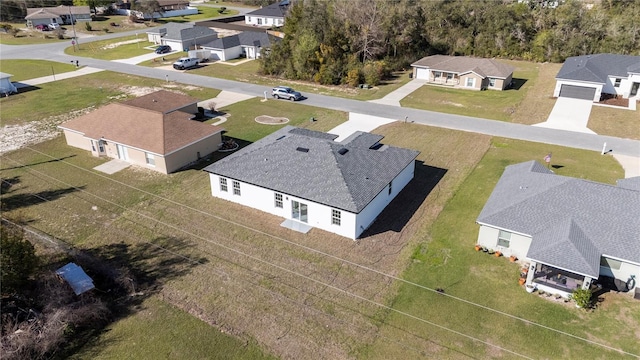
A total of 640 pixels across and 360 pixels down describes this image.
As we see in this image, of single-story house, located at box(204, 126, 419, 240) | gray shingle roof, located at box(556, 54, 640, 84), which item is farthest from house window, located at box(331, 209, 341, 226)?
gray shingle roof, located at box(556, 54, 640, 84)

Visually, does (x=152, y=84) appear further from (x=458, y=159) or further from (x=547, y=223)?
(x=547, y=223)

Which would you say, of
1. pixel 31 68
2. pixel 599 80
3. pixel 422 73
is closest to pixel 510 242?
pixel 599 80

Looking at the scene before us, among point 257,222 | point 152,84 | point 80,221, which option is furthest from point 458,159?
point 152,84

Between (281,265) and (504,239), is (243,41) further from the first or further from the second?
(504,239)

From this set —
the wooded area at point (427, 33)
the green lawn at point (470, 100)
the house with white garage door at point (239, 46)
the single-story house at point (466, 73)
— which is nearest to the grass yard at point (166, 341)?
the green lawn at point (470, 100)

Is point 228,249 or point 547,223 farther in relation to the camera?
point 228,249

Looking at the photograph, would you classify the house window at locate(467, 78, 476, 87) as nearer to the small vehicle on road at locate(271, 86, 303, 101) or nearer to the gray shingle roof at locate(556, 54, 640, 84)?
the gray shingle roof at locate(556, 54, 640, 84)

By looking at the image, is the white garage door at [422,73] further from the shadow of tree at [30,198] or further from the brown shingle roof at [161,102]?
the shadow of tree at [30,198]
